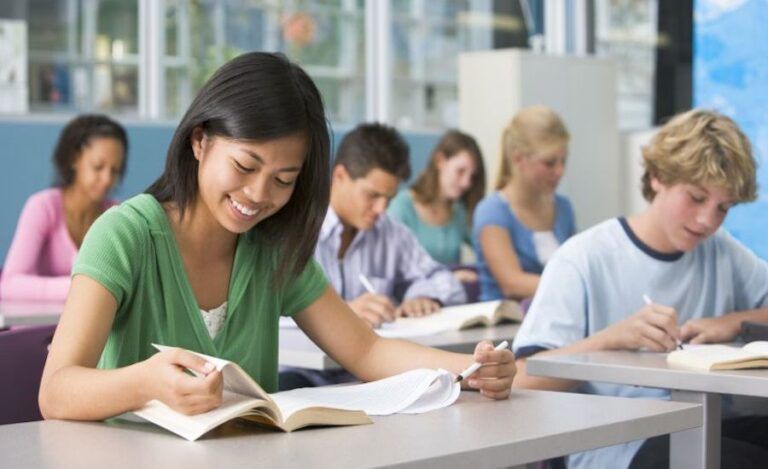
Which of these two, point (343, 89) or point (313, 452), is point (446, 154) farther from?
point (313, 452)

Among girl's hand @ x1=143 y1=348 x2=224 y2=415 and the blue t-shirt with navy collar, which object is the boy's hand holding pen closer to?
girl's hand @ x1=143 y1=348 x2=224 y2=415

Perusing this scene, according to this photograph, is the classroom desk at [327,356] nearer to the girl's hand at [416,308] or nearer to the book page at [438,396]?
the girl's hand at [416,308]

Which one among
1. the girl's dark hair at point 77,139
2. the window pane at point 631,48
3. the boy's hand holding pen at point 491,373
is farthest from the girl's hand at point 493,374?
the window pane at point 631,48

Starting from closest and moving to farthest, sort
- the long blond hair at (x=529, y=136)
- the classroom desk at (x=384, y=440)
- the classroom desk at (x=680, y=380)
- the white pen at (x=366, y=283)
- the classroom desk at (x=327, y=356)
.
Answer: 1. the classroom desk at (x=384, y=440)
2. the classroom desk at (x=680, y=380)
3. the classroom desk at (x=327, y=356)
4. the white pen at (x=366, y=283)
5. the long blond hair at (x=529, y=136)

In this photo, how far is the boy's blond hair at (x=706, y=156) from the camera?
2977mm

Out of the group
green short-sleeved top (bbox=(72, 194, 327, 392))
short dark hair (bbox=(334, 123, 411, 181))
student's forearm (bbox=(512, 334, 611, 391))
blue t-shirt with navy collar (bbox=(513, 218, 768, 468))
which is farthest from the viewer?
short dark hair (bbox=(334, 123, 411, 181))

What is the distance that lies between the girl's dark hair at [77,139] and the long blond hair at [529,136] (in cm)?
160

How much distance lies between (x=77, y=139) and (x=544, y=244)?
6.21ft

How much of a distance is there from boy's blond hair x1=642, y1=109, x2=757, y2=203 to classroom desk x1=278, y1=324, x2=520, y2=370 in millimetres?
659

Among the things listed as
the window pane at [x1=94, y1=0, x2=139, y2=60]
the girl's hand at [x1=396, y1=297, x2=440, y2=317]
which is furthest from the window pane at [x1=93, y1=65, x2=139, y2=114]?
the girl's hand at [x1=396, y1=297, x2=440, y2=317]

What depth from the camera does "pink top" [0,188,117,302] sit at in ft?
15.0

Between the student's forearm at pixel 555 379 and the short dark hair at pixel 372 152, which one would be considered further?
the short dark hair at pixel 372 152

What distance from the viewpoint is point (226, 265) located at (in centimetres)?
236

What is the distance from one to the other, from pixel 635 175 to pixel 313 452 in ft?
21.1
